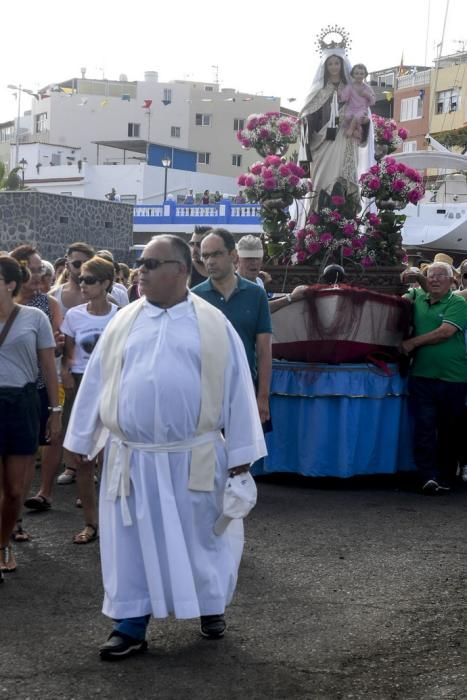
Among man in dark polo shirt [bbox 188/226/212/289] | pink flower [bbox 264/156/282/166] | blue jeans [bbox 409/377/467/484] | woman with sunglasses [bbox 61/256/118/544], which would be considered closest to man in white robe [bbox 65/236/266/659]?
woman with sunglasses [bbox 61/256/118/544]

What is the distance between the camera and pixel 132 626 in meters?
5.11

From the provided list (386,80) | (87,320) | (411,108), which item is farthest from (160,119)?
(87,320)

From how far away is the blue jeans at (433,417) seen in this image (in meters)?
9.61

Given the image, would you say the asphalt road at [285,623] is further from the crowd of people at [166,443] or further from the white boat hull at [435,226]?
the white boat hull at [435,226]

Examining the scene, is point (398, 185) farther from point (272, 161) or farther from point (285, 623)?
point (285, 623)

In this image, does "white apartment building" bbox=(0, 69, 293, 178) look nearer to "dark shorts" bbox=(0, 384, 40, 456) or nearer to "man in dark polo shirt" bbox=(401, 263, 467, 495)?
"man in dark polo shirt" bbox=(401, 263, 467, 495)

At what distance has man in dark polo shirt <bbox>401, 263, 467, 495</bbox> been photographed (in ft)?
31.5

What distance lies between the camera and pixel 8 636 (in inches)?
211

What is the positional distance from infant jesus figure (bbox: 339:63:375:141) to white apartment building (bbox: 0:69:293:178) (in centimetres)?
6835

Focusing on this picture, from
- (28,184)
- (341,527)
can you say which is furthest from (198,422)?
(28,184)

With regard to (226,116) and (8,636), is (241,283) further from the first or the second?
(226,116)

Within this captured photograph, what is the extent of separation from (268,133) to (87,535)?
16.6ft

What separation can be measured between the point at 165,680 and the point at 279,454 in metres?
4.99

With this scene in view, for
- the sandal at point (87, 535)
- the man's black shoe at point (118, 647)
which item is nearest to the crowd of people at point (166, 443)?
the man's black shoe at point (118, 647)
